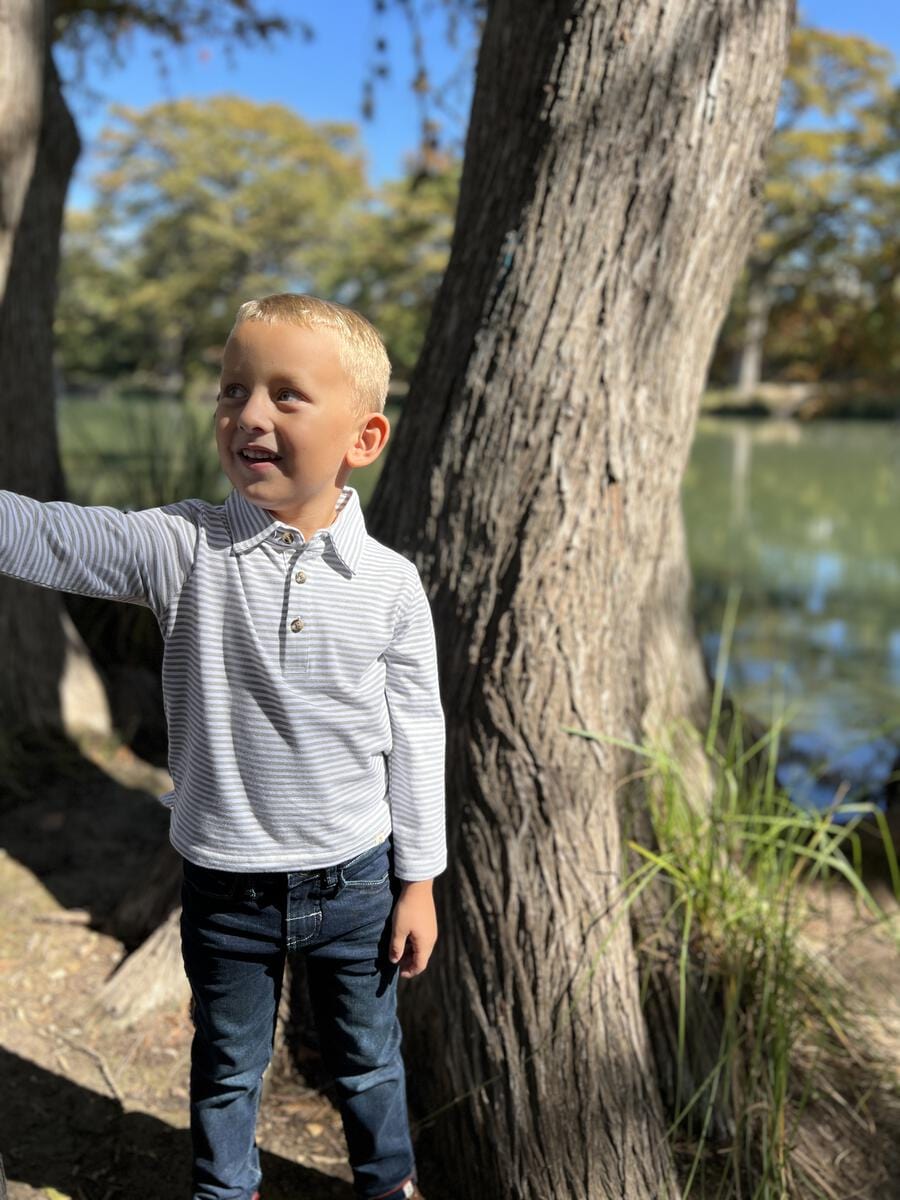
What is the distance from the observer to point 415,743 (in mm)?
1688

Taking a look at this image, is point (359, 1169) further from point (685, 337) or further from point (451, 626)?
point (685, 337)

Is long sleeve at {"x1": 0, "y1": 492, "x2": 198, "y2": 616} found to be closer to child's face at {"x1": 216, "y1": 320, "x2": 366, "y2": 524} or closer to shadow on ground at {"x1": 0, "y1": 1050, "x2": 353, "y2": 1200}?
child's face at {"x1": 216, "y1": 320, "x2": 366, "y2": 524}

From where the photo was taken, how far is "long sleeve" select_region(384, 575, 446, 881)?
167 centimetres

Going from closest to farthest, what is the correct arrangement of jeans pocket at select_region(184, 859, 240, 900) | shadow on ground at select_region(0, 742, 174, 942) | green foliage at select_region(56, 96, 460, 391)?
jeans pocket at select_region(184, 859, 240, 900) < shadow on ground at select_region(0, 742, 174, 942) < green foliage at select_region(56, 96, 460, 391)

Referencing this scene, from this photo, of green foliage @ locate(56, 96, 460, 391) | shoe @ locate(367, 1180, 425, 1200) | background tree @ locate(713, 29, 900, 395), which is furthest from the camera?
green foliage @ locate(56, 96, 460, 391)

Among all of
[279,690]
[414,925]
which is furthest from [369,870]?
[279,690]

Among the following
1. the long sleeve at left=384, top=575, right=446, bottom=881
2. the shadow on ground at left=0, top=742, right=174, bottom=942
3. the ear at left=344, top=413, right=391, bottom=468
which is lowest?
the shadow on ground at left=0, top=742, right=174, bottom=942

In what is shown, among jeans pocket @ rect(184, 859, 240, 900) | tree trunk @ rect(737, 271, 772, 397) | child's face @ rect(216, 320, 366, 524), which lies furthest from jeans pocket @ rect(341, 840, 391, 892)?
tree trunk @ rect(737, 271, 772, 397)

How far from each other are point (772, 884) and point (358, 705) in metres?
1.37

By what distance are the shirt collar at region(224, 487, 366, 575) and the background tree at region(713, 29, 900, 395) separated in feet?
36.0

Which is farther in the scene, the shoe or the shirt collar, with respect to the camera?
the shoe

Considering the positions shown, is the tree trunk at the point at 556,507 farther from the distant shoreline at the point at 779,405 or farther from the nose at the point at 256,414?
the distant shoreline at the point at 779,405

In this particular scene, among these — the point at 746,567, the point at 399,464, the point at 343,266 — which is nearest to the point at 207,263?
the point at 343,266

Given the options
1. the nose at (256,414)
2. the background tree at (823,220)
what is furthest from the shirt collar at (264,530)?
the background tree at (823,220)
